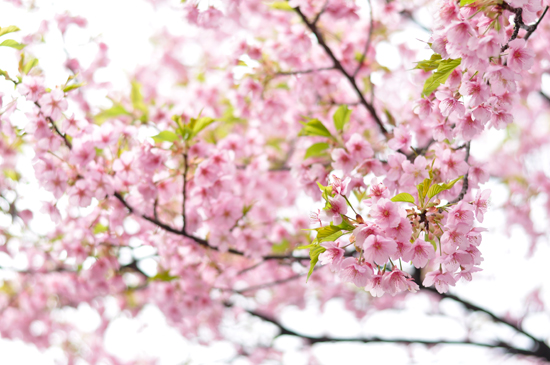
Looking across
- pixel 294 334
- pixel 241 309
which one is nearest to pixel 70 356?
pixel 241 309

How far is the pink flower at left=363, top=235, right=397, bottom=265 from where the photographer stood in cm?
147

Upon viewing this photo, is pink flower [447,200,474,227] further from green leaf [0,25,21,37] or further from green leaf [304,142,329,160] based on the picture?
green leaf [0,25,21,37]

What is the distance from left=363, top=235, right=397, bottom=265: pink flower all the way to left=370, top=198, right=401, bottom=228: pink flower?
55mm

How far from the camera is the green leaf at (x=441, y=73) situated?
5.56 feet

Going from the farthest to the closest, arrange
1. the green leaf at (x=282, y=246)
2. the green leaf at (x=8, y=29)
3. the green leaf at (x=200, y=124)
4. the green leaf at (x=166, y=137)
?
the green leaf at (x=282, y=246), the green leaf at (x=200, y=124), the green leaf at (x=166, y=137), the green leaf at (x=8, y=29)

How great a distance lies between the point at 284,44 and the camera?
3.16 m

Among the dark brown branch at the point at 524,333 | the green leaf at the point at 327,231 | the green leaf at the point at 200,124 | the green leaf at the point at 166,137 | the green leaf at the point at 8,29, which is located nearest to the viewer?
the green leaf at the point at 327,231

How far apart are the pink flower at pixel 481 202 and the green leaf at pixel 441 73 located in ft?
1.73

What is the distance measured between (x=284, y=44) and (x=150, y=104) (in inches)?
56.1

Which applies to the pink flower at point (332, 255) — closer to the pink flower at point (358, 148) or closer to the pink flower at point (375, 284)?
the pink flower at point (375, 284)

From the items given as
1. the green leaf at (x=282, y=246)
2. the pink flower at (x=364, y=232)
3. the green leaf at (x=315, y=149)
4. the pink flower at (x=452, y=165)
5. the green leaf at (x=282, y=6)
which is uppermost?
the green leaf at (x=282, y=6)

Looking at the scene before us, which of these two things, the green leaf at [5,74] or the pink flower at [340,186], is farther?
the green leaf at [5,74]

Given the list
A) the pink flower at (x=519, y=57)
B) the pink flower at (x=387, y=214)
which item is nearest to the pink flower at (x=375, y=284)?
the pink flower at (x=387, y=214)

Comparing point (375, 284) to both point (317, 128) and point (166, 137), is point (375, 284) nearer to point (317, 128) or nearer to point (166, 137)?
point (317, 128)
